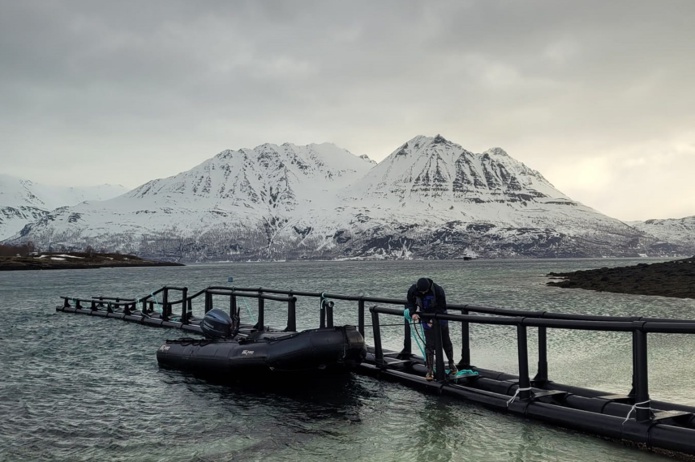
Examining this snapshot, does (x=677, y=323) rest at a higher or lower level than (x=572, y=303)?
higher

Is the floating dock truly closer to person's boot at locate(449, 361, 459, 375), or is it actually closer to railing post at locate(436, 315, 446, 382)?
railing post at locate(436, 315, 446, 382)

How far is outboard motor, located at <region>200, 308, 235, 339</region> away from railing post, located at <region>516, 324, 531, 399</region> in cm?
1017

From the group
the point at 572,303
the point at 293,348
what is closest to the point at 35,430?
the point at 293,348

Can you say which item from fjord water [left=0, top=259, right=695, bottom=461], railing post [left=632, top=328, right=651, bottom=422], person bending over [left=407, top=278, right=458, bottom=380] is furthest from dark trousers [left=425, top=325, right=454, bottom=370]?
railing post [left=632, top=328, right=651, bottom=422]

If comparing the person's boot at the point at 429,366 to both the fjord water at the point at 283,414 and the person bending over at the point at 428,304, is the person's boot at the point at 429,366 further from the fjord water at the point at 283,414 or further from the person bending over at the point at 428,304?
the fjord water at the point at 283,414

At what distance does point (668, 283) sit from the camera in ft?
196

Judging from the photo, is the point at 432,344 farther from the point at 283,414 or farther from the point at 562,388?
the point at 283,414

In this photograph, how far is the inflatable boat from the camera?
49.0 ft

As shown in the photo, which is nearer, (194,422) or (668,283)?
(194,422)

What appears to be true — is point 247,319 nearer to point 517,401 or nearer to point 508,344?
point 508,344

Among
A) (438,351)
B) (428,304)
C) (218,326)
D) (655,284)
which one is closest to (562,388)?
(438,351)

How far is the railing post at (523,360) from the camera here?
37.7ft

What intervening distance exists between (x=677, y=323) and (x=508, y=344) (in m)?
16.3

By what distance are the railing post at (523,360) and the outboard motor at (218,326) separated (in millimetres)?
10168
